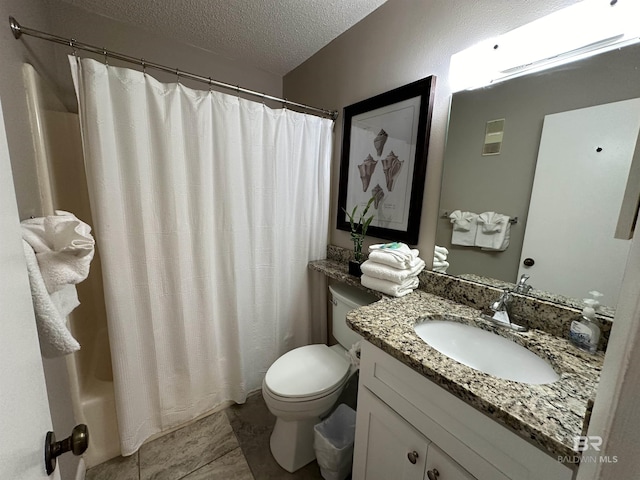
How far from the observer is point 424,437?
0.70 metres

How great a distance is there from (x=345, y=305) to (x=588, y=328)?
0.92 meters

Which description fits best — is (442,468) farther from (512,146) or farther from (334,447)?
(512,146)

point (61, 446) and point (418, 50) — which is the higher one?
point (418, 50)

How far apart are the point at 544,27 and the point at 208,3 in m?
1.52

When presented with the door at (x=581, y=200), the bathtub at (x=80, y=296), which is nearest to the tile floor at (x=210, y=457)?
the bathtub at (x=80, y=296)

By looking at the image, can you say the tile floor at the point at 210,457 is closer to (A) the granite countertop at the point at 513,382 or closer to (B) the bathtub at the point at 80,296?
(B) the bathtub at the point at 80,296

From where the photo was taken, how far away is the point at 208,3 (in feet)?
4.32

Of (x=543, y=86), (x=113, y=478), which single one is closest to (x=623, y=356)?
(x=543, y=86)

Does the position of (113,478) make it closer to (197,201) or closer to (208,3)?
(197,201)

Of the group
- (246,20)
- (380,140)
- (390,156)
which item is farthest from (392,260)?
(246,20)

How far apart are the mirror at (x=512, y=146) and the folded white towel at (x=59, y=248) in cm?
129

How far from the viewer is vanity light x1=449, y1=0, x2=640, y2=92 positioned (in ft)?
2.39

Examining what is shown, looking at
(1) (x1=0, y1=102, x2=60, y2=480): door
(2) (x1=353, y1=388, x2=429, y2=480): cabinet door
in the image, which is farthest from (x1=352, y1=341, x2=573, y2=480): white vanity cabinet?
(1) (x1=0, y1=102, x2=60, y2=480): door

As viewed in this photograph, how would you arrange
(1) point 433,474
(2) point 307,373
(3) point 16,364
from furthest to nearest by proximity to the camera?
(2) point 307,373 → (1) point 433,474 → (3) point 16,364
